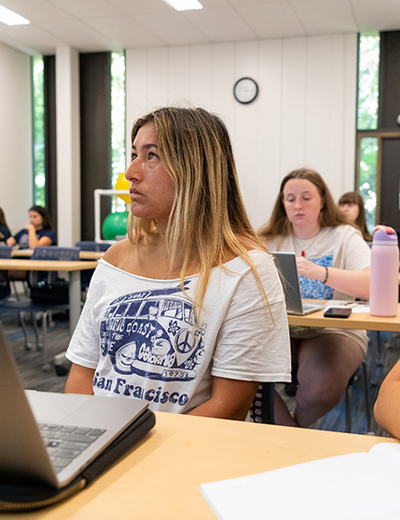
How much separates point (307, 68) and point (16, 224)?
4.62 metres

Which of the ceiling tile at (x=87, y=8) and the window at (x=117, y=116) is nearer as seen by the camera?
the ceiling tile at (x=87, y=8)

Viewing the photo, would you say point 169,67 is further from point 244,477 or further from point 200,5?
point 244,477

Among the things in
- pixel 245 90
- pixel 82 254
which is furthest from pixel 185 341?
pixel 245 90

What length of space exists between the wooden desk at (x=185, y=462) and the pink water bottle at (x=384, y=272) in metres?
1.14

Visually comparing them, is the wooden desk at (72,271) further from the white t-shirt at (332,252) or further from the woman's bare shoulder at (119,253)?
the woman's bare shoulder at (119,253)

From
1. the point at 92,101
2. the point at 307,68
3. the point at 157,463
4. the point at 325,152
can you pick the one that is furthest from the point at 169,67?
the point at 157,463

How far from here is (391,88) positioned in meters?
6.23

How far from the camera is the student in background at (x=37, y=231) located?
6004mm

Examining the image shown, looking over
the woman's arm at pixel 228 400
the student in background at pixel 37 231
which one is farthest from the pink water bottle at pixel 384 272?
the student in background at pixel 37 231

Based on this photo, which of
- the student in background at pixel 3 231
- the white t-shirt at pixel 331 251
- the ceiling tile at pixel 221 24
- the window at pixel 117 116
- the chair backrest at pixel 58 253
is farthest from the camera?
the window at pixel 117 116

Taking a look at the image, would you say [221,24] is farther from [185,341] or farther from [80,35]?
[185,341]

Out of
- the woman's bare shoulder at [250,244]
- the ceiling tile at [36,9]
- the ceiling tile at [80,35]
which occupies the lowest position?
the woman's bare shoulder at [250,244]

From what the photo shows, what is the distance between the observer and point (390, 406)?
28.6 inches

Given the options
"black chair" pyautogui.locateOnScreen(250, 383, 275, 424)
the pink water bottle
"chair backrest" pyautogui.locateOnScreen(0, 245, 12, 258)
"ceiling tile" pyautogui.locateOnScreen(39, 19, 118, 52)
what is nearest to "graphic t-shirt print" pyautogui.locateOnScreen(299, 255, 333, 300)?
the pink water bottle
